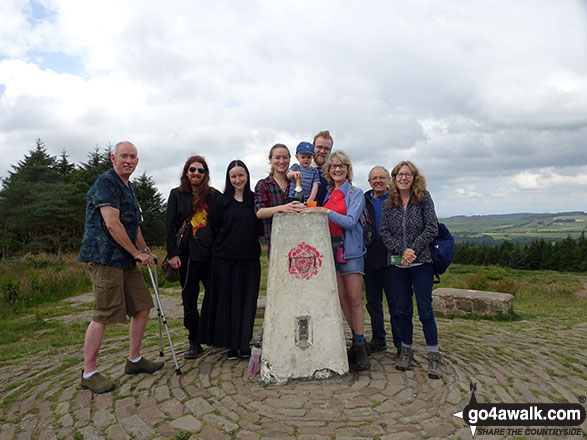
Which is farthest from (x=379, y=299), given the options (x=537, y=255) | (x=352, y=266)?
(x=537, y=255)

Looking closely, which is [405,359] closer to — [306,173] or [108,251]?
[306,173]

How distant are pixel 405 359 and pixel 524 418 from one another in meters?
1.35

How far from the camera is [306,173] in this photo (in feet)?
14.6

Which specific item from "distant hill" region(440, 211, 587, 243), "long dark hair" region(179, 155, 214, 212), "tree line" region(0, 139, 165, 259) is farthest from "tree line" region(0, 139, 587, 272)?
"distant hill" region(440, 211, 587, 243)

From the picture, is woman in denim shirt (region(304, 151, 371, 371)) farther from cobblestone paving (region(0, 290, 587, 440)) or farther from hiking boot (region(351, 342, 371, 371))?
cobblestone paving (region(0, 290, 587, 440))

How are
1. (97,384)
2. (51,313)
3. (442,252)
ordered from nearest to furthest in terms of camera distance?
1. (97,384)
2. (442,252)
3. (51,313)

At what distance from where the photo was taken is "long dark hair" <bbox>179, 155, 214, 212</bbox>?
15.8ft

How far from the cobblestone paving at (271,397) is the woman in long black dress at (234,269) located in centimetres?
35

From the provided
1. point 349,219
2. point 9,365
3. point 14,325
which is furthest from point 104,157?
point 349,219

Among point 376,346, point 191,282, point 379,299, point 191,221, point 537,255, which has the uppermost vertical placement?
point 191,221

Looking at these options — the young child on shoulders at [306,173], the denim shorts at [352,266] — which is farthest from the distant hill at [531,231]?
the young child on shoulders at [306,173]

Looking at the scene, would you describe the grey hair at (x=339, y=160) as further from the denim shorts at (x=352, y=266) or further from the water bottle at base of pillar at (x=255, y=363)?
the water bottle at base of pillar at (x=255, y=363)

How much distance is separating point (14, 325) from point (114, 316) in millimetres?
5236

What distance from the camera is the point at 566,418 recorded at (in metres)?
3.41
